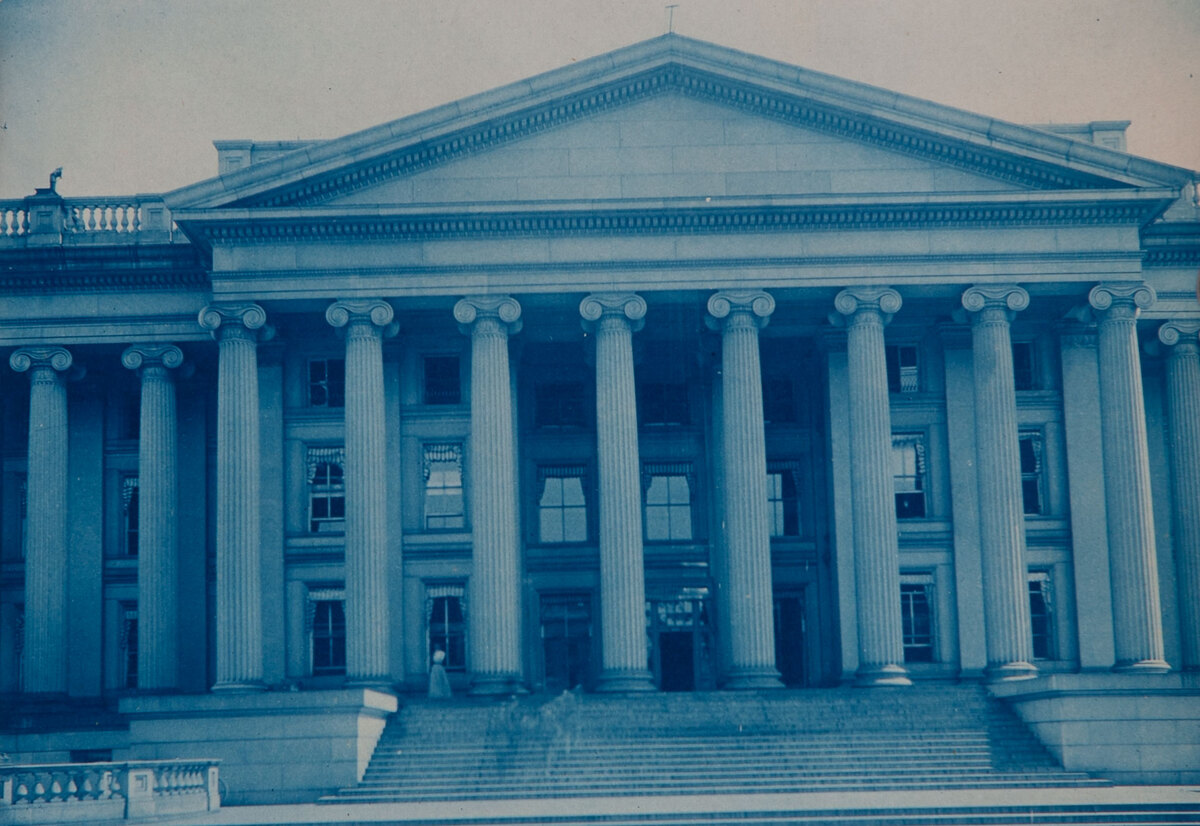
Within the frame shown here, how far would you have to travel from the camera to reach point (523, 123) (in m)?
41.2

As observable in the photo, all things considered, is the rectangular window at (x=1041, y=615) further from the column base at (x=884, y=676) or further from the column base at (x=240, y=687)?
the column base at (x=240, y=687)

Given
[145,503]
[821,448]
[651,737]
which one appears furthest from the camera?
[821,448]

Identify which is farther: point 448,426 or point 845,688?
point 448,426

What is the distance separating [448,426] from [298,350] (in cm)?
455

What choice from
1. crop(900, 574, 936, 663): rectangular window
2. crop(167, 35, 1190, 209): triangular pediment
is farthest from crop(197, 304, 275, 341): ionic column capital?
crop(900, 574, 936, 663): rectangular window

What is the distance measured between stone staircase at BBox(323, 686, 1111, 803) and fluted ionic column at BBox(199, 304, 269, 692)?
184 inches

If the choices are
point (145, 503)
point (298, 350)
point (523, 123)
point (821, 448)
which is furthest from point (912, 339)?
point (145, 503)

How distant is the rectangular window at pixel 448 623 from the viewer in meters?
43.5

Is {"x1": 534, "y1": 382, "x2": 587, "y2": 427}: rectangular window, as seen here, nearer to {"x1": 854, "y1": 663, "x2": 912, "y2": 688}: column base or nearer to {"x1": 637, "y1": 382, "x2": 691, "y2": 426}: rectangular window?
{"x1": 637, "y1": 382, "x2": 691, "y2": 426}: rectangular window

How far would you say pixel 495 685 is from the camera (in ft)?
129

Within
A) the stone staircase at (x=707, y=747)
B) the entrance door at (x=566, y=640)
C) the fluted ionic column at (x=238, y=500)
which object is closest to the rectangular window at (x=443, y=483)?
the entrance door at (x=566, y=640)

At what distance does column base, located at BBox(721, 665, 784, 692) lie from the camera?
39312mm

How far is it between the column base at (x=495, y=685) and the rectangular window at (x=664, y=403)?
994cm

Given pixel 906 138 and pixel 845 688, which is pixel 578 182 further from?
pixel 845 688
